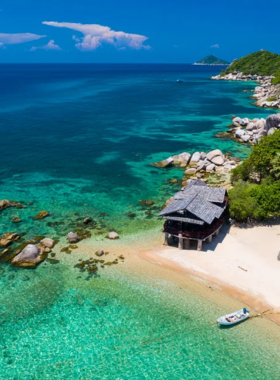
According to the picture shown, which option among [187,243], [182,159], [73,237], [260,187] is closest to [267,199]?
[260,187]

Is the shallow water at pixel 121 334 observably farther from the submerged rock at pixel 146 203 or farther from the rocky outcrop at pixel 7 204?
the rocky outcrop at pixel 7 204

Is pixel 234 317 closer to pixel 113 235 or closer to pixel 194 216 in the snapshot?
pixel 194 216

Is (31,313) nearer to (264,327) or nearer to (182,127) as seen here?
(264,327)

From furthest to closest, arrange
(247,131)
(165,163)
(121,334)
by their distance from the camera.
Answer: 1. (247,131)
2. (165,163)
3. (121,334)

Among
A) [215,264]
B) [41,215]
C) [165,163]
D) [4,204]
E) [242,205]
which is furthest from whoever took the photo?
[165,163]

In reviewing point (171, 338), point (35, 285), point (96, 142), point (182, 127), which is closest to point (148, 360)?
point (171, 338)

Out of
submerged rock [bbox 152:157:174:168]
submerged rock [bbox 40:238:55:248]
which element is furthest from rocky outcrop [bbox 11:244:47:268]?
submerged rock [bbox 152:157:174:168]

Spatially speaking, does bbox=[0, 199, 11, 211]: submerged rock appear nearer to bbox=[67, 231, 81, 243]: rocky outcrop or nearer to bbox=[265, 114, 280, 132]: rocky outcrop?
bbox=[67, 231, 81, 243]: rocky outcrop
